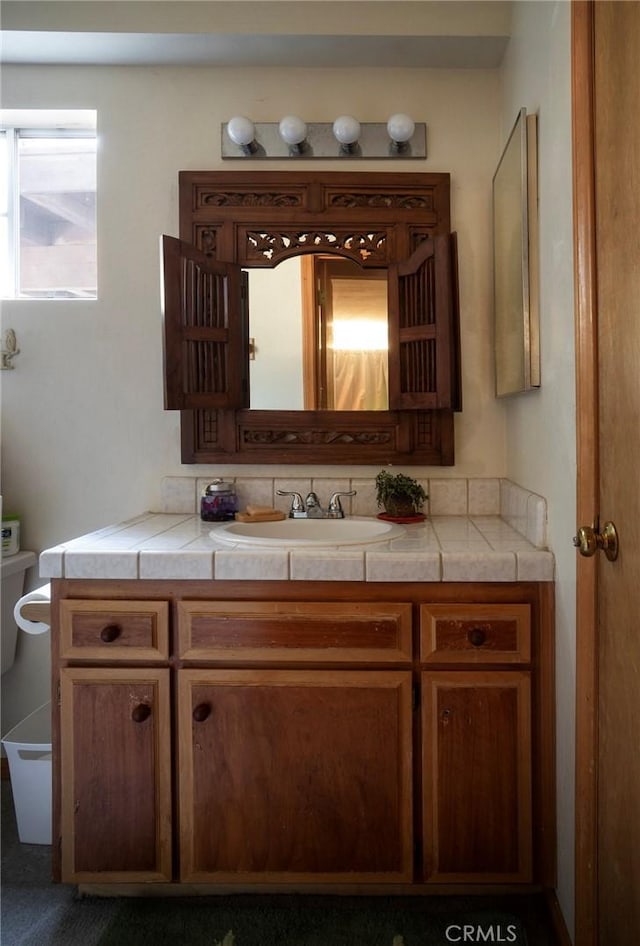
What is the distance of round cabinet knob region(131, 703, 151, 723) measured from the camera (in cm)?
136

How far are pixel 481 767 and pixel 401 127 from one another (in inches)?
71.5

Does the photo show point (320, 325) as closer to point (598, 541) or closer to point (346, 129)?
point (346, 129)

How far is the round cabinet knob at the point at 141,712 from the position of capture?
1.36 metres

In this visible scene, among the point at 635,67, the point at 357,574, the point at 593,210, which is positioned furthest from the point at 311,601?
the point at 635,67

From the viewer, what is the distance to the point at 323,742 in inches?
53.5

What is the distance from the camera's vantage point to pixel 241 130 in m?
1.83

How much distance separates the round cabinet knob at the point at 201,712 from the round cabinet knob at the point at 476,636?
2.04 ft

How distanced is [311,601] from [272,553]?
0.14 metres

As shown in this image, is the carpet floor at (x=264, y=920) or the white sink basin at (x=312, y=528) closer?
the carpet floor at (x=264, y=920)

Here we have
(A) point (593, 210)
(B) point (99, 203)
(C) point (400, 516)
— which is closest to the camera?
(A) point (593, 210)

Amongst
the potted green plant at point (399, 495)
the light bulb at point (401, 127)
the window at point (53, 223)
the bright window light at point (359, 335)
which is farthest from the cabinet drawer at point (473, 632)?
the window at point (53, 223)

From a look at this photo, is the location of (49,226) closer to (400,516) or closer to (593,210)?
(400,516)

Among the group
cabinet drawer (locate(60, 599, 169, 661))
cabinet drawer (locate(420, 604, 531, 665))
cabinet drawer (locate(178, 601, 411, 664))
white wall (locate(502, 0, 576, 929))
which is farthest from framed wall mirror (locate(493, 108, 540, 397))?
cabinet drawer (locate(60, 599, 169, 661))

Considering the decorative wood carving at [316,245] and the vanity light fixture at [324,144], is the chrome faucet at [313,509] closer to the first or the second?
the decorative wood carving at [316,245]
